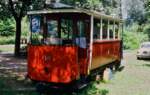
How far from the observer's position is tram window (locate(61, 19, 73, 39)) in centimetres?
1396

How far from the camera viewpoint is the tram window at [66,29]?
14.0m

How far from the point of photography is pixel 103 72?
17.2 m

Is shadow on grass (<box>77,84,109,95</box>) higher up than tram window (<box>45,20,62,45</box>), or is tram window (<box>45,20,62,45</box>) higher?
tram window (<box>45,20,62,45</box>)

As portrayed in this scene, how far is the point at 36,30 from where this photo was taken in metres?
14.3

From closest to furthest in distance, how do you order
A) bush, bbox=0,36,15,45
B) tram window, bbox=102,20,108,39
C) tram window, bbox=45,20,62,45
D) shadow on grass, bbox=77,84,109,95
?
1. shadow on grass, bbox=77,84,109,95
2. tram window, bbox=45,20,62,45
3. tram window, bbox=102,20,108,39
4. bush, bbox=0,36,15,45

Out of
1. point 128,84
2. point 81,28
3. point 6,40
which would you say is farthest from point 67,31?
point 6,40

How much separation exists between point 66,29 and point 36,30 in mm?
1117

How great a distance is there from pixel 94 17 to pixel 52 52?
2.49 meters

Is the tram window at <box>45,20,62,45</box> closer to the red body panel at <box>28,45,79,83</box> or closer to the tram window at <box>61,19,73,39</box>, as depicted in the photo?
the tram window at <box>61,19,73,39</box>

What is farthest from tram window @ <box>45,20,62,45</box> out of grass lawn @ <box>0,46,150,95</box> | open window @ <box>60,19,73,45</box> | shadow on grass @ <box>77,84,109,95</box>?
shadow on grass @ <box>77,84,109,95</box>

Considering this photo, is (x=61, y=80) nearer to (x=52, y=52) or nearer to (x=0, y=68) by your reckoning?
(x=52, y=52)

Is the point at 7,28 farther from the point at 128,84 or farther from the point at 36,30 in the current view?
the point at 36,30

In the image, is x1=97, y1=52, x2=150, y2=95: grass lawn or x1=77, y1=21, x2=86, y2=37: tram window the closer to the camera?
x1=77, y1=21, x2=86, y2=37: tram window

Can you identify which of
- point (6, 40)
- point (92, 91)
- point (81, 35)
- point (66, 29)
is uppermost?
point (66, 29)
